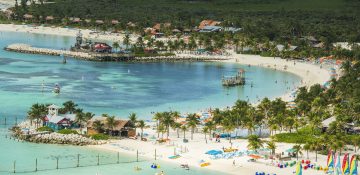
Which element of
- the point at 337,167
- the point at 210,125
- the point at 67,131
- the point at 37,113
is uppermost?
the point at 37,113

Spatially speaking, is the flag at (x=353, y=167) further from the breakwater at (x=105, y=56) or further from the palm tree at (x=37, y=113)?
the breakwater at (x=105, y=56)

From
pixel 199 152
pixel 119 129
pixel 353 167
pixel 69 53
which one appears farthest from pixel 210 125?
pixel 69 53

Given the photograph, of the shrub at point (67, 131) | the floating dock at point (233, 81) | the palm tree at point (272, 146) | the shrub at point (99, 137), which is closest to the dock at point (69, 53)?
the floating dock at point (233, 81)

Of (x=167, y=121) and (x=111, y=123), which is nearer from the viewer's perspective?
(x=111, y=123)

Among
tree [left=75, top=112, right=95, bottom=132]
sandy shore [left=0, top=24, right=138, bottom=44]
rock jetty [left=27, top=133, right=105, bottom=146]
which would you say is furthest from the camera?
sandy shore [left=0, top=24, right=138, bottom=44]

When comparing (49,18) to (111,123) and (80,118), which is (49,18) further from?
(111,123)

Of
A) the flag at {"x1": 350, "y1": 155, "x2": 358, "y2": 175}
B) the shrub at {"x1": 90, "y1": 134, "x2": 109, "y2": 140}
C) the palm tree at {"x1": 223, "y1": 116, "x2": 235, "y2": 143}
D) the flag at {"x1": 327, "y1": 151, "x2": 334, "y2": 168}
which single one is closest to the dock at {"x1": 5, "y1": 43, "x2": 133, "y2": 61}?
the palm tree at {"x1": 223, "y1": 116, "x2": 235, "y2": 143}

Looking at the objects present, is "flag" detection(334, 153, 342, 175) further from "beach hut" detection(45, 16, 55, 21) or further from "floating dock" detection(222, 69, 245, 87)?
"beach hut" detection(45, 16, 55, 21)

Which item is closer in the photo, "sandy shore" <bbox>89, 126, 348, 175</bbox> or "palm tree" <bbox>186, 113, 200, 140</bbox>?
"sandy shore" <bbox>89, 126, 348, 175</bbox>
